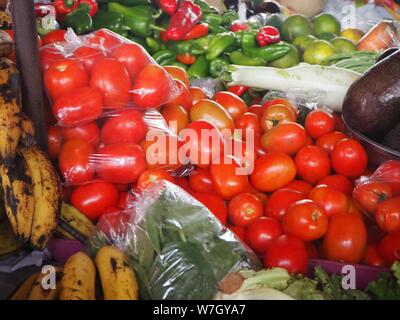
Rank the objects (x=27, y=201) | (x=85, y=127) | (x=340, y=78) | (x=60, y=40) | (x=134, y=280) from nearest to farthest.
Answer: (x=134, y=280), (x=27, y=201), (x=85, y=127), (x=60, y=40), (x=340, y=78)

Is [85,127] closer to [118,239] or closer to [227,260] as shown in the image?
[118,239]

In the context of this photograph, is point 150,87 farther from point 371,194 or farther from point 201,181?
point 371,194

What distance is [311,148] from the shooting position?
205 cm

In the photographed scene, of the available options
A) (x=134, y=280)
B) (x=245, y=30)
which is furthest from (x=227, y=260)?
(x=245, y=30)

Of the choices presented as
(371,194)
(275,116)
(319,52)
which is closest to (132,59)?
(275,116)

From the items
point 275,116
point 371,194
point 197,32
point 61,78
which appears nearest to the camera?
point 371,194

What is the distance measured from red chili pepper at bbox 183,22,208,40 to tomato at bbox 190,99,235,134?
132 cm

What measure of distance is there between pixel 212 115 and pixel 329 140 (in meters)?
0.49

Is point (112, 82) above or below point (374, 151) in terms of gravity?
above

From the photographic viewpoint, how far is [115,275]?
1440 millimetres

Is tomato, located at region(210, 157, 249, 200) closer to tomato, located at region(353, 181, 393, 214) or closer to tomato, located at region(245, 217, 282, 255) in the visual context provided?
tomato, located at region(245, 217, 282, 255)

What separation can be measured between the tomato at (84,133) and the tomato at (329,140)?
0.90m

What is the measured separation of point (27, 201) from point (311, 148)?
1.08 meters

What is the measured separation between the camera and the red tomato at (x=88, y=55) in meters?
2.02
